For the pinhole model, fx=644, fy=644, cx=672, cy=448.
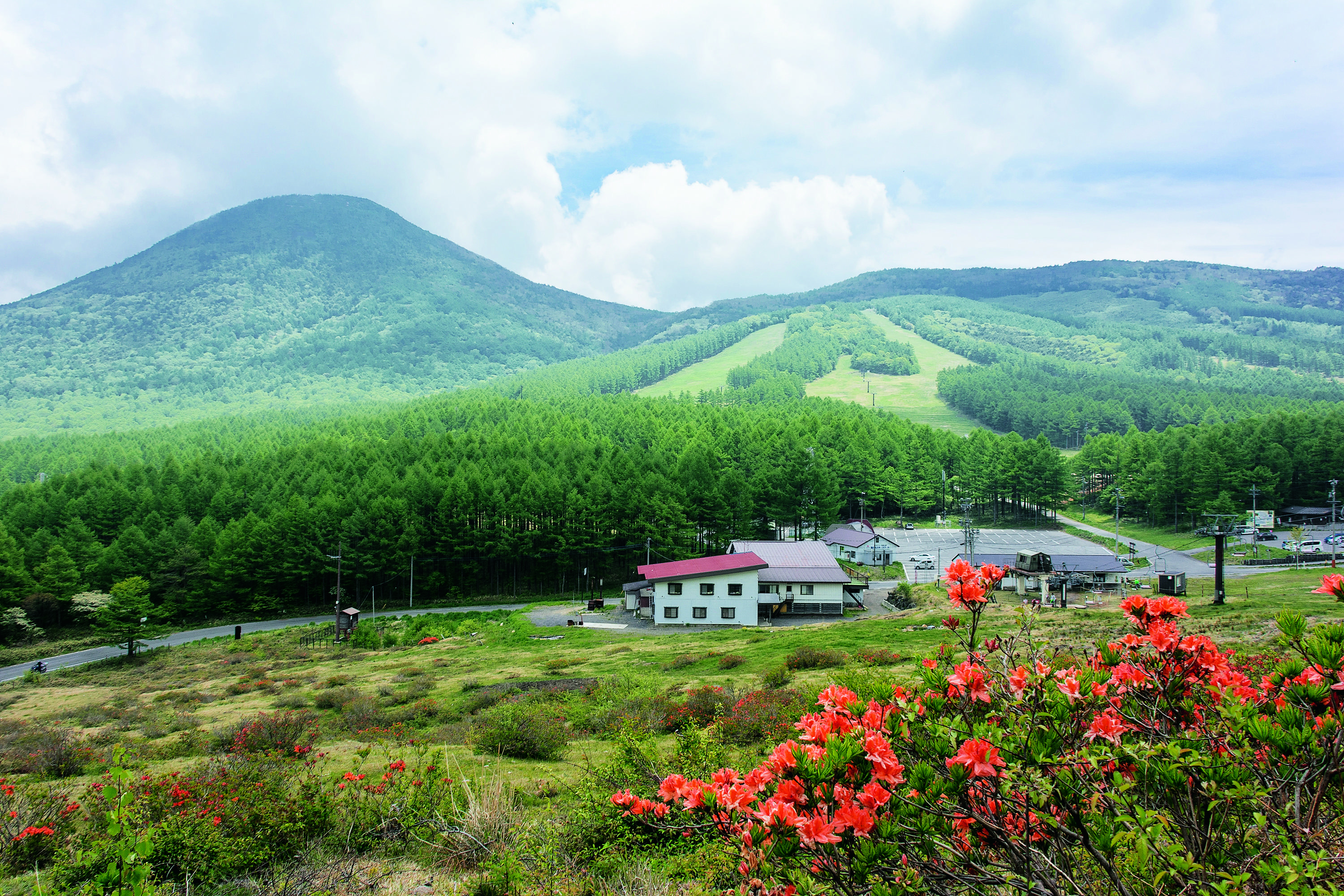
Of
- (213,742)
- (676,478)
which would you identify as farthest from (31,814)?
(676,478)

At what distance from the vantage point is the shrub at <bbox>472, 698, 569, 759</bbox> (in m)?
14.4

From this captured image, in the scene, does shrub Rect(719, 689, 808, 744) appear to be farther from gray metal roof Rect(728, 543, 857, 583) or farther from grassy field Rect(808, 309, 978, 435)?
grassy field Rect(808, 309, 978, 435)

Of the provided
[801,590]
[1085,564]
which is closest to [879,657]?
[801,590]

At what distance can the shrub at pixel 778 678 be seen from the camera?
20.2 meters

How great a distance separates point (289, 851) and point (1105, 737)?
31.5ft

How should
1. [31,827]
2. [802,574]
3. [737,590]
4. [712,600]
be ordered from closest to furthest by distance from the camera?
[31,827]
[737,590]
[712,600]
[802,574]

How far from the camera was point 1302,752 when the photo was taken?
3193 millimetres

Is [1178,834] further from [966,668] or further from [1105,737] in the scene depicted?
[966,668]

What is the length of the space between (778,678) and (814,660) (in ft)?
8.76

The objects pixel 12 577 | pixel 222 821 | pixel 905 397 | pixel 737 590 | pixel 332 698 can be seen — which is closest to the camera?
pixel 222 821

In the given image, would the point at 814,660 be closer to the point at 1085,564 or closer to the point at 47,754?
the point at 47,754

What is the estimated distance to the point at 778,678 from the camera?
2075 centimetres

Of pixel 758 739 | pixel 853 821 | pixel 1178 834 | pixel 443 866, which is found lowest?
pixel 758 739

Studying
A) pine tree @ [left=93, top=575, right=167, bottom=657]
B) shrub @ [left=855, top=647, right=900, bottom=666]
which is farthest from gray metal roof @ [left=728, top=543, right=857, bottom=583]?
pine tree @ [left=93, top=575, right=167, bottom=657]
